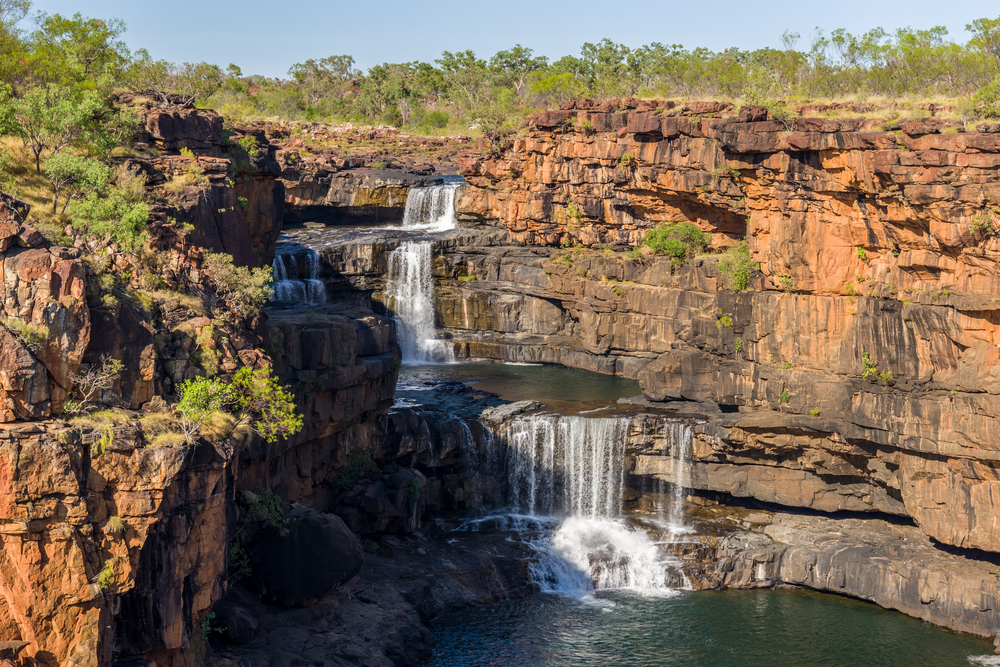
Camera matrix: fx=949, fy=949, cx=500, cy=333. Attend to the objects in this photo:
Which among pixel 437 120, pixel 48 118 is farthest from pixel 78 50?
pixel 437 120

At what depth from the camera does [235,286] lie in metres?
26.8

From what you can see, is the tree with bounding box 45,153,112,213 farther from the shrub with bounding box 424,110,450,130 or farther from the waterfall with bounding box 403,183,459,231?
the shrub with bounding box 424,110,450,130

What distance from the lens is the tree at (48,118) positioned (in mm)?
27453

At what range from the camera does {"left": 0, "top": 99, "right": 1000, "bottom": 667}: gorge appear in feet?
62.0

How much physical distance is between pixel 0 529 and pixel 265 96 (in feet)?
292

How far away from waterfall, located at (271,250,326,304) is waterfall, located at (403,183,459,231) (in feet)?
30.2

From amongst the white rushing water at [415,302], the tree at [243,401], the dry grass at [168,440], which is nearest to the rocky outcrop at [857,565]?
the tree at [243,401]

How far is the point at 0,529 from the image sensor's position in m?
17.8

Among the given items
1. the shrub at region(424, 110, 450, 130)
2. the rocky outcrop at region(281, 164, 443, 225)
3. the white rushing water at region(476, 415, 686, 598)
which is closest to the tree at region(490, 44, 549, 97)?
the shrub at region(424, 110, 450, 130)

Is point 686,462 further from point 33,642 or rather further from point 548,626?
point 33,642

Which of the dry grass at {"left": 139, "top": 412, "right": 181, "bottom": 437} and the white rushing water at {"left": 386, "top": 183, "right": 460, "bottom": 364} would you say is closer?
the dry grass at {"left": 139, "top": 412, "right": 181, "bottom": 437}

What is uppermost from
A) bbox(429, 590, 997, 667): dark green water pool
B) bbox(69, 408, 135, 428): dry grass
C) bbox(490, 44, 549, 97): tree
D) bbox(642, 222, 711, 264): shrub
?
bbox(490, 44, 549, 97): tree

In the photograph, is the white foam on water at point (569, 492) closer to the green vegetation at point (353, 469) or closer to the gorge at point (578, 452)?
the gorge at point (578, 452)

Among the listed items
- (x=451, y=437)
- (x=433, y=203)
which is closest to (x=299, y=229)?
(x=433, y=203)
